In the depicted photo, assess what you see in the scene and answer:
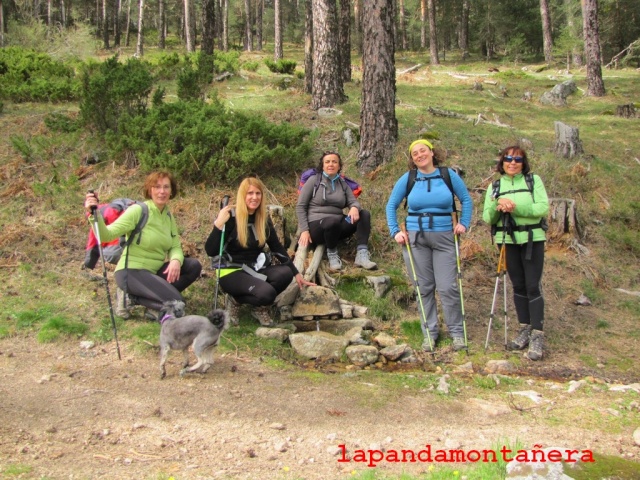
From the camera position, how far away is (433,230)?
5.88 m

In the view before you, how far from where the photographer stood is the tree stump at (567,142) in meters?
10.6

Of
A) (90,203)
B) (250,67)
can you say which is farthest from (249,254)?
(250,67)

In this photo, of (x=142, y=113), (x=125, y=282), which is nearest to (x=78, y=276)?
(x=125, y=282)

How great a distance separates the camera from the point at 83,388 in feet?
15.3

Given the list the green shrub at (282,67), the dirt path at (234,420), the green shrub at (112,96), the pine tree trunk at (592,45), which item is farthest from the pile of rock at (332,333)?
the pine tree trunk at (592,45)

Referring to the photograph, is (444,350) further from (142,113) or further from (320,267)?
(142,113)

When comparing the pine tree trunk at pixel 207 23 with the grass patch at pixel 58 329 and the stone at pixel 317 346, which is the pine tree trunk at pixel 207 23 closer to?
the grass patch at pixel 58 329

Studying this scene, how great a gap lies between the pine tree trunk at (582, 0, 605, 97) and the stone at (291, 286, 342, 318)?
15885 millimetres

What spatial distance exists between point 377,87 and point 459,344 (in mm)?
5188

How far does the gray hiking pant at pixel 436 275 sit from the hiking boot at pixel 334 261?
57.6 inches

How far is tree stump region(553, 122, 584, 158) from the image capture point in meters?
10.6

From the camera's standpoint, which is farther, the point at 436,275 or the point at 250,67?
the point at 250,67

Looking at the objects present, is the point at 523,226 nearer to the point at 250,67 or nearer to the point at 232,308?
the point at 232,308

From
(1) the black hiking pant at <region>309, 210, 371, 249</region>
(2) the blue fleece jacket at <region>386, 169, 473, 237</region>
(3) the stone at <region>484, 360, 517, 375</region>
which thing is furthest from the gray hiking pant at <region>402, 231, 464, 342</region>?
(1) the black hiking pant at <region>309, 210, 371, 249</region>
